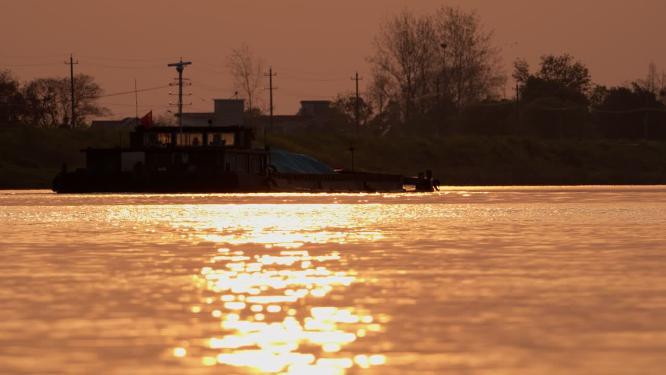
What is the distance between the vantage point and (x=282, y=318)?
19828mm

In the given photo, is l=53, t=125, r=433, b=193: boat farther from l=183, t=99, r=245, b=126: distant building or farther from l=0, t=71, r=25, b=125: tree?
l=0, t=71, r=25, b=125: tree

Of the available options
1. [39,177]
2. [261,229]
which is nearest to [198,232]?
[261,229]

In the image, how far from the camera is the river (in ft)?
52.6

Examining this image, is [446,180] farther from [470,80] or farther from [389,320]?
[389,320]

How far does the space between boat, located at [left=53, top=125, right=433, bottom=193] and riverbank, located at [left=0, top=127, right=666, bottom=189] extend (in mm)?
46028

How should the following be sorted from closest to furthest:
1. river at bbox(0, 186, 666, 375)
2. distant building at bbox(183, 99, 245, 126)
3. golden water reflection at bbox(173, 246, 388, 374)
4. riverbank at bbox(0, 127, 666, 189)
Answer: golden water reflection at bbox(173, 246, 388, 374)
river at bbox(0, 186, 666, 375)
distant building at bbox(183, 99, 245, 126)
riverbank at bbox(0, 127, 666, 189)

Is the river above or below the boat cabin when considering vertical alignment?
below

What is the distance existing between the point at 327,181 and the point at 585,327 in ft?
329

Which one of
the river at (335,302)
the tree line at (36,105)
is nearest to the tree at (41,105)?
the tree line at (36,105)

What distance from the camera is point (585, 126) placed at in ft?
654

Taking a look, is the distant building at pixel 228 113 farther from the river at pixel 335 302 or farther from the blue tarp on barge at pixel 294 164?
the river at pixel 335 302

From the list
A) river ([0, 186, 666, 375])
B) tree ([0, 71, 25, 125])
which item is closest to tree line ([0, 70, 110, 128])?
tree ([0, 71, 25, 125])

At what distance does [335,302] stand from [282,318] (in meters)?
2.34

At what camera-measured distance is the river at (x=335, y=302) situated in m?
16.0
